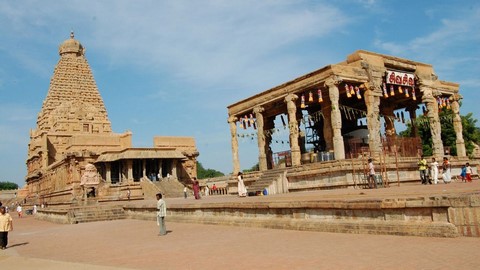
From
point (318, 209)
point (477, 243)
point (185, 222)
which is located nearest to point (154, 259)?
point (318, 209)

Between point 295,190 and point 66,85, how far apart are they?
5681 centimetres

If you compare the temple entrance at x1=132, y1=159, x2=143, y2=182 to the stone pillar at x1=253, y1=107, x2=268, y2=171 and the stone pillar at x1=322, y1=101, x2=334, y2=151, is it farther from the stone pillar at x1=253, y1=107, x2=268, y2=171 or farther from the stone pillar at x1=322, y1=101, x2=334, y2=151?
the stone pillar at x1=322, y1=101, x2=334, y2=151

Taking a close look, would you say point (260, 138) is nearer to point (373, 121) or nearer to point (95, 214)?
point (373, 121)

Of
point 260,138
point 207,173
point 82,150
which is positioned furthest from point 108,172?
point 207,173

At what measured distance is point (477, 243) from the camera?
680cm

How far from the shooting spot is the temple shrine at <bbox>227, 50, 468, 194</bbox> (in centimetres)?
2189

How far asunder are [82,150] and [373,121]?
113 ft

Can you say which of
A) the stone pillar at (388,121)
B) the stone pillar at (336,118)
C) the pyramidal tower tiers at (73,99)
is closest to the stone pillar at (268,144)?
the stone pillar at (388,121)

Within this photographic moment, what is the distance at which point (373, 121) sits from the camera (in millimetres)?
22156

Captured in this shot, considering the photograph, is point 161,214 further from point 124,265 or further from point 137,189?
point 137,189

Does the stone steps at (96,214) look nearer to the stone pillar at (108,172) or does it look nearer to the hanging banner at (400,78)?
the hanging banner at (400,78)

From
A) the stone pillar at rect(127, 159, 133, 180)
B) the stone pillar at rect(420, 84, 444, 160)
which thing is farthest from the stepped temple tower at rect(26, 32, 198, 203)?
the stone pillar at rect(420, 84, 444, 160)

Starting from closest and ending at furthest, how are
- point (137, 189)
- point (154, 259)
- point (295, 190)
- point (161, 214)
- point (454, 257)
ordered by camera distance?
point (454, 257)
point (154, 259)
point (161, 214)
point (295, 190)
point (137, 189)

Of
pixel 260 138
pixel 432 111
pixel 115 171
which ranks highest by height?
pixel 432 111
